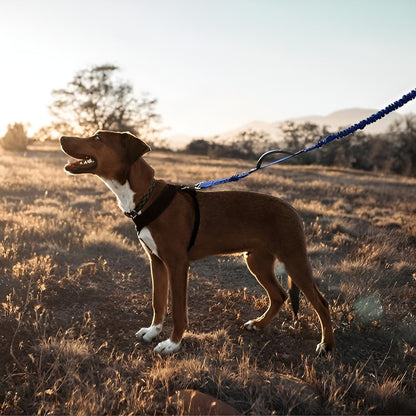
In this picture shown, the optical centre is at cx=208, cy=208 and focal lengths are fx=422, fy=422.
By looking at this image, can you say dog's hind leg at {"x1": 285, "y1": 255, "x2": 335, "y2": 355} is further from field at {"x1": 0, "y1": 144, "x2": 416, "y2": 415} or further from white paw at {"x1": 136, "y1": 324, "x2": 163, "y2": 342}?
white paw at {"x1": 136, "y1": 324, "x2": 163, "y2": 342}

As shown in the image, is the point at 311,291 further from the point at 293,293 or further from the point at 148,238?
the point at 148,238

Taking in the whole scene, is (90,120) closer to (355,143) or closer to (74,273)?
(355,143)

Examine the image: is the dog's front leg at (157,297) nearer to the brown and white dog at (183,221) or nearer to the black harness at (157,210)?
the brown and white dog at (183,221)

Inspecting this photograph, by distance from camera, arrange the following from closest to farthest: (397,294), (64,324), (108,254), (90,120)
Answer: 1. (64,324)
2. (397,294)
3. (108,254)
4. (90,120)

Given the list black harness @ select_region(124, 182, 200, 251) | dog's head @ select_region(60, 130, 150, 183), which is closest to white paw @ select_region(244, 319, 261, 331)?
black harness @ select_region(124, 182, 200, 251)

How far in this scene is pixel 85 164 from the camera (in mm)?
3775

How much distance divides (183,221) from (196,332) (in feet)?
4.26

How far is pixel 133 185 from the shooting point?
3.86 metres

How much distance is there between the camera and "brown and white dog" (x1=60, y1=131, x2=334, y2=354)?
3783mm

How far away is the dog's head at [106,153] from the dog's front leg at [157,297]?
0.95 metres

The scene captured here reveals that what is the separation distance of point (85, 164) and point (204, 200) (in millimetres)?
1145

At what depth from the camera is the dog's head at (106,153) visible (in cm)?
375

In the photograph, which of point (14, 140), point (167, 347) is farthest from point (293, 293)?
point (14, 140)

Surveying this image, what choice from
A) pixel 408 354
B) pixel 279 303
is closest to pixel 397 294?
pixel 408 354
